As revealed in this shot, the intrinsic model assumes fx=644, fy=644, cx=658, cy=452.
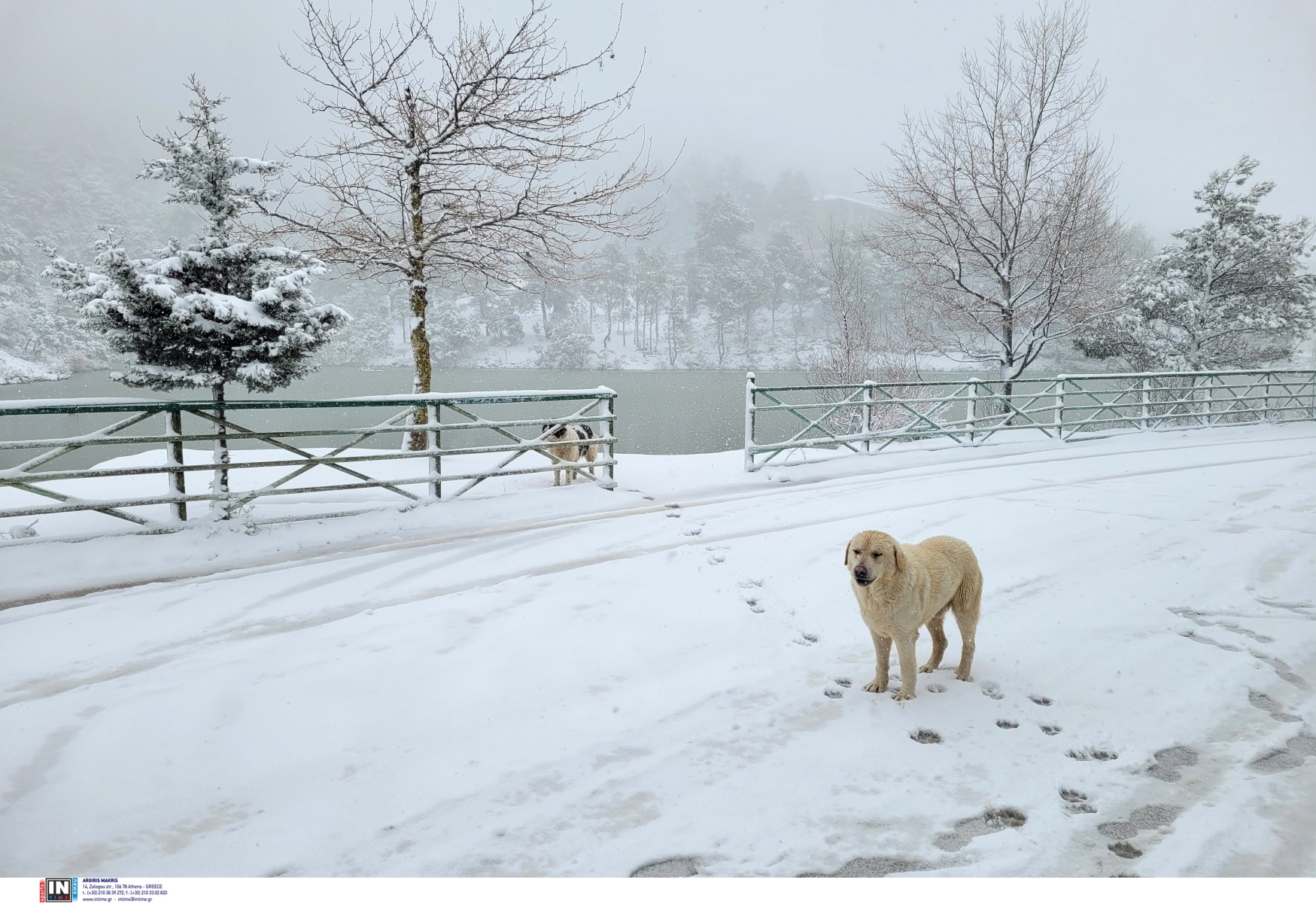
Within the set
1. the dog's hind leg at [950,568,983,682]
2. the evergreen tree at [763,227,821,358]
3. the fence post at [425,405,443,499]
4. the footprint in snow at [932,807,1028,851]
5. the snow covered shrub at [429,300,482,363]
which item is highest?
the evergreen tree at [763,227,821,358]

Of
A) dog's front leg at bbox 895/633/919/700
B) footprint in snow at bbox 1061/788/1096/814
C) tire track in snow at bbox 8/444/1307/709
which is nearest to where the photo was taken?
footprint in snow at bbox 1061/788/1096/814

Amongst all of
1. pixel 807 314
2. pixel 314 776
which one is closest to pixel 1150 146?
pixel 314 776

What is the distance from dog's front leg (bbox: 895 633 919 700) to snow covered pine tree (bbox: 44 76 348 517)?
5.56m

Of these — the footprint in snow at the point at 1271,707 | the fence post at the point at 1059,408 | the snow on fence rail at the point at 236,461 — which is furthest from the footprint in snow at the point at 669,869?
the fence post at the point at 1059,408

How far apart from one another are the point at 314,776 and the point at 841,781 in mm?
1903

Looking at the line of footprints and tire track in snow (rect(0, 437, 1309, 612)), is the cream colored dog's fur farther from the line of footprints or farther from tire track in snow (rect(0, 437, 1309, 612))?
tire track in snow (rect(0, 437, 1309, 612))

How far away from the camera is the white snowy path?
78.2 inches

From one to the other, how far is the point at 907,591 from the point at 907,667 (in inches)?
14.6

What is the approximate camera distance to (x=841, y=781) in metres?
2.27

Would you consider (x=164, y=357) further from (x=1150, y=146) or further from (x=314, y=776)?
(x=1150, y=146)

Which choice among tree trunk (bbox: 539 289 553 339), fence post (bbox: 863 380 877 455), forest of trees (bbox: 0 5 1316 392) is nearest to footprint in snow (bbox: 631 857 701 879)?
forest of trees (bbox: 0 5 1316 392)

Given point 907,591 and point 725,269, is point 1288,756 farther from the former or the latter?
point 725,269

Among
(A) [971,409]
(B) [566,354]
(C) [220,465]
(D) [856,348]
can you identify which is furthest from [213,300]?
(B) [566,354]
